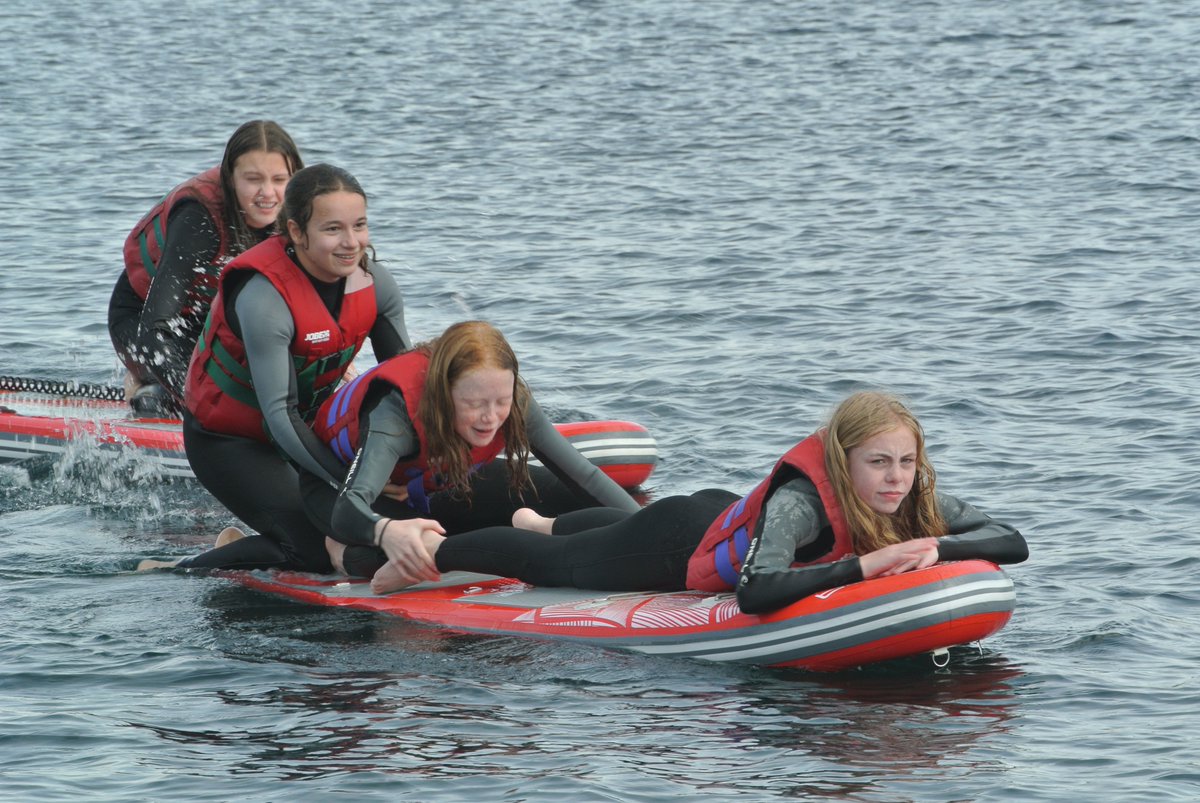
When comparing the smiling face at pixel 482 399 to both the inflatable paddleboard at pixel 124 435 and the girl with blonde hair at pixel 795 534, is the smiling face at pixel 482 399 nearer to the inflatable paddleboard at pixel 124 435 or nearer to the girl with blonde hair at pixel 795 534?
the girl with blonde hair at pixel 795 534

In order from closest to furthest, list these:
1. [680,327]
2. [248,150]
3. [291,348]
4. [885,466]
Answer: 1. [885,466]
2. [291,348]
3. [248,150]
4. [680,327]

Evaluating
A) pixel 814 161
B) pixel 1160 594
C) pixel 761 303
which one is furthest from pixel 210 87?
pixel 1160 594

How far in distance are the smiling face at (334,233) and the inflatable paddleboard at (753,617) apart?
4.53 feet

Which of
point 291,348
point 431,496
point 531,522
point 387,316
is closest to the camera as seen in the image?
point 531,522

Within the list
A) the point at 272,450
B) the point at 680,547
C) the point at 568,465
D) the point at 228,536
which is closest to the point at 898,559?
the point at 680,547

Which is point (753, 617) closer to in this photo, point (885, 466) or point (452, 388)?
point (885, 466)

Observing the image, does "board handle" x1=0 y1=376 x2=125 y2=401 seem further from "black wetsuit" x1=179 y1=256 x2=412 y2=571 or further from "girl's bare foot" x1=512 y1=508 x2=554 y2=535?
"girl's bare foot" x1=512 y1=508 x2=554 y2=535

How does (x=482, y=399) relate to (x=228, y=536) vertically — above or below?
above

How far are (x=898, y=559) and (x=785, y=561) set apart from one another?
39 cm

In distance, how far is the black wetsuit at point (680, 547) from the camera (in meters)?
5.91

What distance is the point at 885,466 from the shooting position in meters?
5.86

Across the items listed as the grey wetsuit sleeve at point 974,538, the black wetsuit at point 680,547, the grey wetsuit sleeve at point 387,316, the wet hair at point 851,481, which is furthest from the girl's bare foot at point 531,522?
the grey wetsuit sleeve at point 974,538

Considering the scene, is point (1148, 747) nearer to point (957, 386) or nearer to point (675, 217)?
point (957, 386)

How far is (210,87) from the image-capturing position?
22875mm
